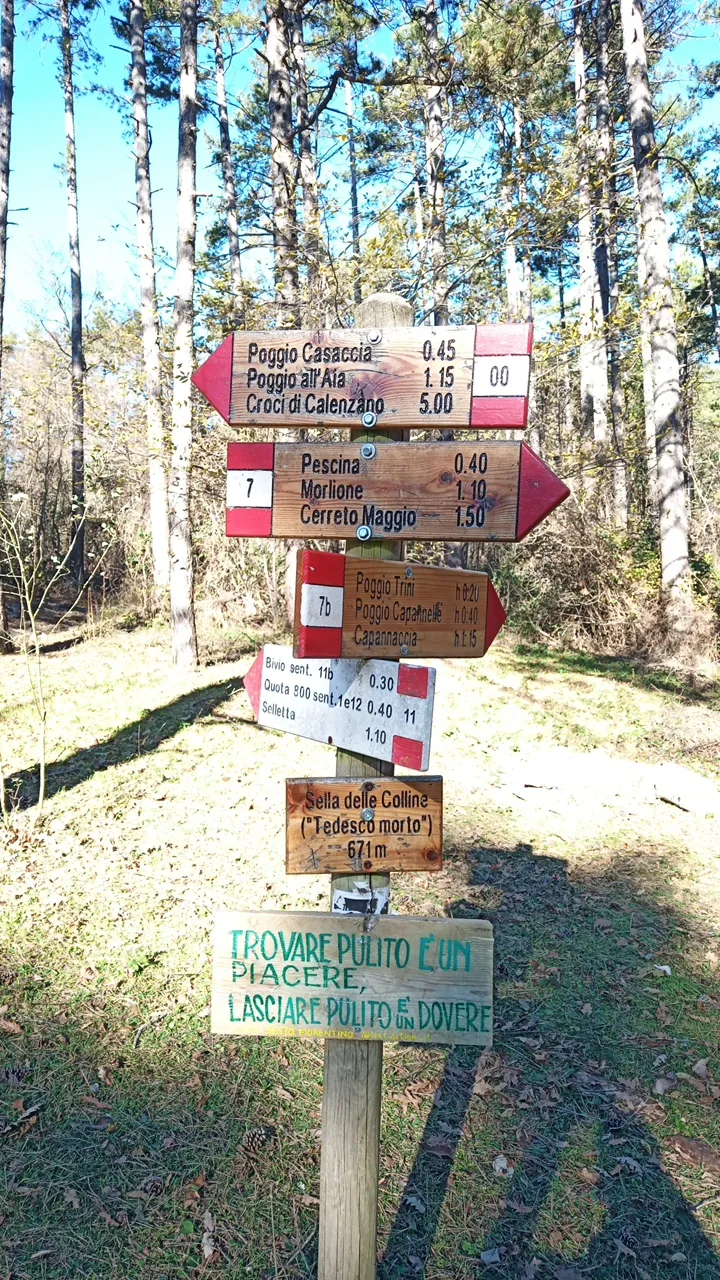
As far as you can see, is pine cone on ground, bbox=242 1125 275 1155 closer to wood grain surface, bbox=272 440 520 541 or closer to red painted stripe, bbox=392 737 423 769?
red painted stripe, bbox=392 737 423 769

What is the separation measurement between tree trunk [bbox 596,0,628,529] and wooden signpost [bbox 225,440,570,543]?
7169mm

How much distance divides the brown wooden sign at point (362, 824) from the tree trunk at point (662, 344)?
976 cm

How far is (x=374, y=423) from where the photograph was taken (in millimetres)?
2160

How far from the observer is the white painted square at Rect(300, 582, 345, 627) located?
2.12 m

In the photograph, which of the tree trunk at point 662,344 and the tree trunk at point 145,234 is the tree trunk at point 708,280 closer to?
the tree trunk at point 662,344

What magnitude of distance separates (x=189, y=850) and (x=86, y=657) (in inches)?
257

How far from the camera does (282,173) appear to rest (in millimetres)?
9305

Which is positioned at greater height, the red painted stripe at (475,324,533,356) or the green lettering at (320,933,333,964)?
the red painted stripe at (475,324,533,356)

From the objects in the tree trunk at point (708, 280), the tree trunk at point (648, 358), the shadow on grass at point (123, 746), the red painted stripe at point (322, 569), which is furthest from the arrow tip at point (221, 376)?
the tree trunk at point (708, 280)

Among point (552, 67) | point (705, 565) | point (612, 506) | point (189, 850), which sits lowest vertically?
point (189, 850)

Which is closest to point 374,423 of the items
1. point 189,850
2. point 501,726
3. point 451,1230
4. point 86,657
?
point 451,1230

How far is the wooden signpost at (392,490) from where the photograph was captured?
6.95 feet

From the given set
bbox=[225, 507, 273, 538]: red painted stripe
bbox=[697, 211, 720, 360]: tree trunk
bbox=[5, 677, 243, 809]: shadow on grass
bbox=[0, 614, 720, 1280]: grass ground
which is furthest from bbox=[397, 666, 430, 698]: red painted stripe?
bbox=[697, 211, 720, 360]: tree trunk

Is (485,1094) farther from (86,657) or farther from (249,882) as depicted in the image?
(86,657)
